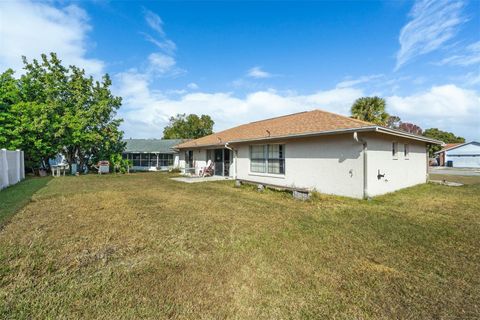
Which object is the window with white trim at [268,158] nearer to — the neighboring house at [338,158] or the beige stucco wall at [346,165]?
the neighboring house at [338,158]

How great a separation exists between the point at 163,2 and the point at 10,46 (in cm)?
873

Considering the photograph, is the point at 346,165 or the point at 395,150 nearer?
the point at 346,165

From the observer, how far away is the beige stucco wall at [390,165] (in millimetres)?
8531

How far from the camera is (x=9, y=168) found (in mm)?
11914

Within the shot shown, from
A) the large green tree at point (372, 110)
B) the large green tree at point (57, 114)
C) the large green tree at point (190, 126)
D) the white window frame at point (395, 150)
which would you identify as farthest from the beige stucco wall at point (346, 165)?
the large green tree at point (190, 126)

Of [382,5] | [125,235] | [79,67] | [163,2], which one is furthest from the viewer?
[79,67]

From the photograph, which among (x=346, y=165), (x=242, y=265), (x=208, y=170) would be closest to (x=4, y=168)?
(x=208, y=170)

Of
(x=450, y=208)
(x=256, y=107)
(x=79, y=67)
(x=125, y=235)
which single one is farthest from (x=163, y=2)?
(x=256, y=107)

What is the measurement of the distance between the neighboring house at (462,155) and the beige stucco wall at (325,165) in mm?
37127

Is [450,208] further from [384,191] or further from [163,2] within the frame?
[163,2]

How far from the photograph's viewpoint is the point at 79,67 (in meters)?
21.0

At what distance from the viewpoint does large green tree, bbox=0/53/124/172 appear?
57.0ft

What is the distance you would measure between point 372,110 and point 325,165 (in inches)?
530

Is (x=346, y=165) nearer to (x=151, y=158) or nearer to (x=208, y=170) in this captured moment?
(x=208, y=170)
